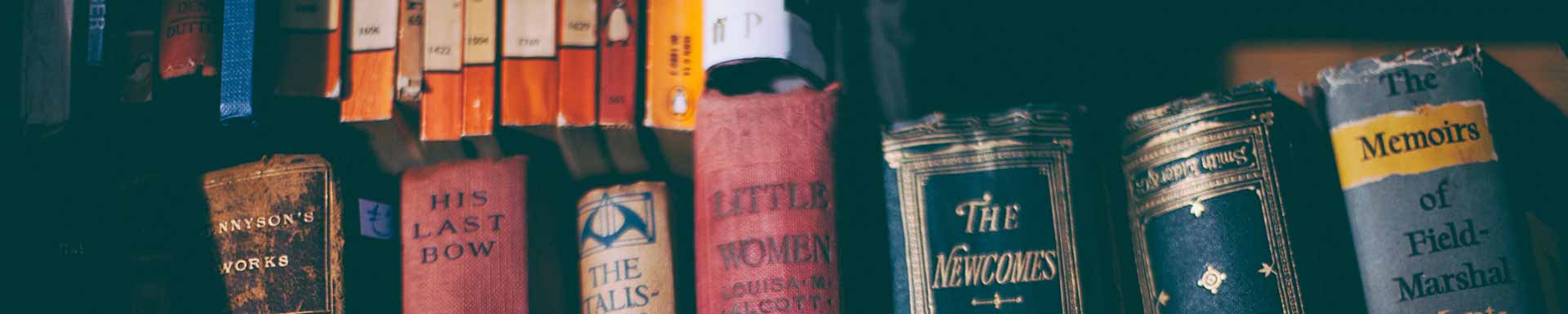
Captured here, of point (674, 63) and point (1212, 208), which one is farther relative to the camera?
point (674, 63)

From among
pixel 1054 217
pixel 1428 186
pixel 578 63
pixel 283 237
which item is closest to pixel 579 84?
pixel 578 63

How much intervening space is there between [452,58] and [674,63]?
167mm

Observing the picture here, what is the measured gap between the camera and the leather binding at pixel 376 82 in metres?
1.09

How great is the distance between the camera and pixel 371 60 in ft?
3.63

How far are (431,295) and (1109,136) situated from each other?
0.51m

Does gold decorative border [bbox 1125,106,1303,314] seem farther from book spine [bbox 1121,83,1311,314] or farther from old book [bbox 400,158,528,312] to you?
old book [bbox 400,158,528,312]

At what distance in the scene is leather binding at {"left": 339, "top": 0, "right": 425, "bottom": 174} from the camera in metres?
1.09

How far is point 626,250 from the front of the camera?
3.53 ft

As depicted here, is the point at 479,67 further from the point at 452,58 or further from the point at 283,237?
the point at 283,237

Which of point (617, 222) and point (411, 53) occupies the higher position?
point (411, 53)

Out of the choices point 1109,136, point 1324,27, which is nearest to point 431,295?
point 1109,136

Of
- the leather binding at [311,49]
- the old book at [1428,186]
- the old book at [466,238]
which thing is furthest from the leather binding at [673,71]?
the old book at [1428,186]

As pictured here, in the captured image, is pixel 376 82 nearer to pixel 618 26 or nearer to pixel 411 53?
pixel 411 53

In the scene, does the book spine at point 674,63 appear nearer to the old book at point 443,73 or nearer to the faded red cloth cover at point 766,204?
the faded red cloth cover at point 766,204
